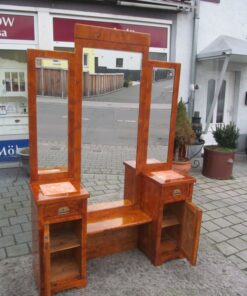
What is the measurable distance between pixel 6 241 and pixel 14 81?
3.00m

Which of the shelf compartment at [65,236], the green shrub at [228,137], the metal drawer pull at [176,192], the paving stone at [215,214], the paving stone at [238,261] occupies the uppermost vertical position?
the green shrub at [228,137]

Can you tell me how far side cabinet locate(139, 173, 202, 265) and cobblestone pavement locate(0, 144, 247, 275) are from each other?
1.82ft

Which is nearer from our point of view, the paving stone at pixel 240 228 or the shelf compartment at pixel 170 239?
the shelf compartment at pixel 170 239

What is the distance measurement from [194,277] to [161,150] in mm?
1361

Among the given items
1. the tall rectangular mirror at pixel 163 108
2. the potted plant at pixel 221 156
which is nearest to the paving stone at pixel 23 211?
the tall rectangular mirror at pixel 163 108

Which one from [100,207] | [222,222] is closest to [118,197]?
[100,207]

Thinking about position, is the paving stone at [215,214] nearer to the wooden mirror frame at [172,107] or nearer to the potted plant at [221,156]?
the wooden mirror frame at [172,107]

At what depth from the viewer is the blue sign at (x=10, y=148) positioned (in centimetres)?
529

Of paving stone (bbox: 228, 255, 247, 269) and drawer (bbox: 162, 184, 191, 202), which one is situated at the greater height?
drawer (bbox: 162, 184, 191, 202)

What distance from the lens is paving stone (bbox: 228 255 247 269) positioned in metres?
2.98

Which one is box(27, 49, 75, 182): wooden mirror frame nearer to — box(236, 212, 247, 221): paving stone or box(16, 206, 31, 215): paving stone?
box(16, 206, 31, 215): paving stone

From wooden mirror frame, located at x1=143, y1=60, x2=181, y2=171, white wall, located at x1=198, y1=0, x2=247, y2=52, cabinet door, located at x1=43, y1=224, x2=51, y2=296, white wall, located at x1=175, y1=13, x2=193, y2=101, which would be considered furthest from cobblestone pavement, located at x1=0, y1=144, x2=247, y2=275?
white wall, located at x1=198, y1=0, x2=247, y2=52

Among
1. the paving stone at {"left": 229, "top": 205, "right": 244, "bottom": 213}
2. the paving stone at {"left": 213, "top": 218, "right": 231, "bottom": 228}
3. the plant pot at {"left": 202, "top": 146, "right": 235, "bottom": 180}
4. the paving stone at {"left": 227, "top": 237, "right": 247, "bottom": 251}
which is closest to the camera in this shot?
the paving stone at {"left": 227, "top": 237, "right": 247, "bottom": 251}

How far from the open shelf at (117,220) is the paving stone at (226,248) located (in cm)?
97
